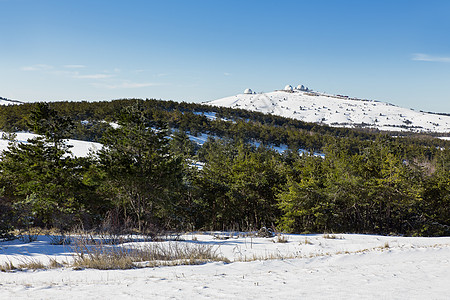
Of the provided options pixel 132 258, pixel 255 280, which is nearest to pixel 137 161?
pixel 132 258

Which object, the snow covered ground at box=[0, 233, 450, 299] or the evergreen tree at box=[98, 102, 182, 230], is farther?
the evergreen tree at box=[98, 102, 182, 230]

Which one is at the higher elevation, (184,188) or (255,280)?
(255,280)

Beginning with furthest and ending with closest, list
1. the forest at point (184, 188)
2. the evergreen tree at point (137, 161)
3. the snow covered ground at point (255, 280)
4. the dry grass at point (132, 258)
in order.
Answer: the evergreen tree at point (137, 161) < the forest at point (184, 188) < the dry grass at point (132, 258) < the snow covered ground at point (255, 280)

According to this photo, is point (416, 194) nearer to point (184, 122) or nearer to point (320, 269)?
point (320, 269)

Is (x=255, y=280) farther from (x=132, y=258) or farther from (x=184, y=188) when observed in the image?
(x=184, y=188)

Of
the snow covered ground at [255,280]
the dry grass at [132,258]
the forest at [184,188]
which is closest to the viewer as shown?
the snow covered ground at [255,280]

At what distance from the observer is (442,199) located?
2634cm

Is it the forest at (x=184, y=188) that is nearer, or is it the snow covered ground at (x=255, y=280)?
the snow covered ground at (x=255, y=280)

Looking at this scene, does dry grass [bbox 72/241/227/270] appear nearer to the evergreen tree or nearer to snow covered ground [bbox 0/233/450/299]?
snow covered ground [bbox 0/233/450/299]

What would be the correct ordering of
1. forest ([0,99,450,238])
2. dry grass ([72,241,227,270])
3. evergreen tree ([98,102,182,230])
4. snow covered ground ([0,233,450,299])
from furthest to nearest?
evergreen tree ([98,102,182,230]) < forest ([0,99,450,238]) < dry grass ([72,241,227,270]) < snow covered ground ([0,233,450,299])

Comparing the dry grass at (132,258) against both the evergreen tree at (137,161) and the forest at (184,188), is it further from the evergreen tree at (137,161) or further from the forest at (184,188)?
the evergreen tree at (137,161)

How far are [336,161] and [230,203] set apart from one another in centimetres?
1182

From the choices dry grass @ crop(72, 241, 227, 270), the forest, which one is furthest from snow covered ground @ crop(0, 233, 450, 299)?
the forest

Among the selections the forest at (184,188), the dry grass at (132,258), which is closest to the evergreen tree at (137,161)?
the forest at (184,188)
